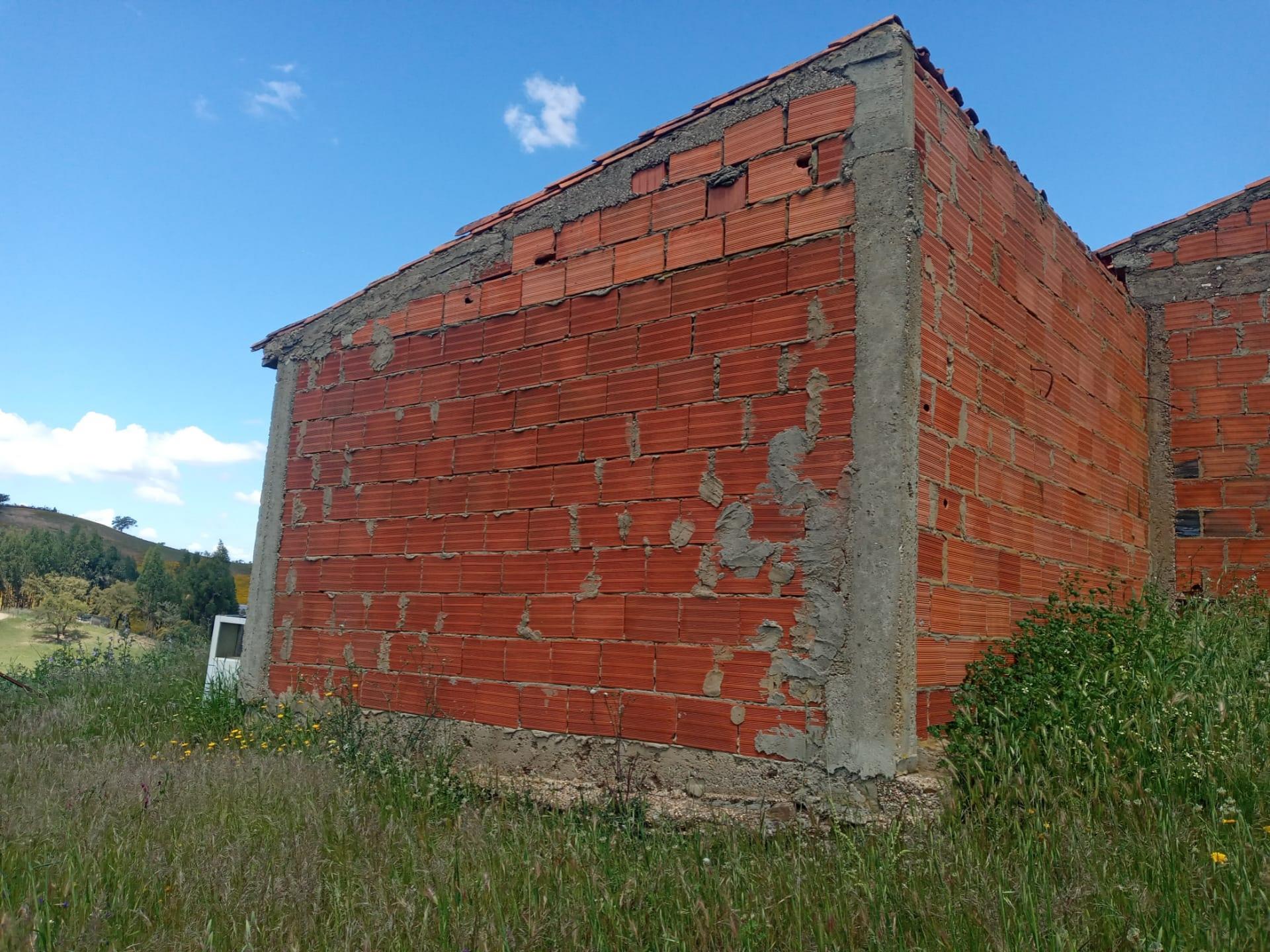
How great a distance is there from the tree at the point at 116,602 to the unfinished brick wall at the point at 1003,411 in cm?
1937

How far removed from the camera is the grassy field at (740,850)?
2840 millimetres

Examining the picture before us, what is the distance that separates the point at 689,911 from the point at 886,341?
101 inches

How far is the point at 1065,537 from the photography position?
18.8 feet

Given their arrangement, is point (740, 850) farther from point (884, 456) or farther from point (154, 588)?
point (154, 588)

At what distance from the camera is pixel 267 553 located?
7.09m

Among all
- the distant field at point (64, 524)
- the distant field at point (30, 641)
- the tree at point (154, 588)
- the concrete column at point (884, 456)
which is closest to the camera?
the concrete column at point (884, 456)

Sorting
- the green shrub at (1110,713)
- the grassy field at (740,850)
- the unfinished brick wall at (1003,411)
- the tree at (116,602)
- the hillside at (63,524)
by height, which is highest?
the hillside at (63,524)

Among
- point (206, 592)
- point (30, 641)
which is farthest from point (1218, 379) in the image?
point (206, 592)

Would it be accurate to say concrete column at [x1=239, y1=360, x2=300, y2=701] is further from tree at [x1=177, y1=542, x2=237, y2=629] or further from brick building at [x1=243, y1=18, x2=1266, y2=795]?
tree at [x1=177, y1=542, x2=237, y2=629]

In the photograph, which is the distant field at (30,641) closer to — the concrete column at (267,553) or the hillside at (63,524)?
the concrete column at (267,553)

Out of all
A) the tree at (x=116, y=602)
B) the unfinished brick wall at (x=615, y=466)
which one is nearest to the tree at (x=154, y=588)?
the tree at (x=116, y=602)

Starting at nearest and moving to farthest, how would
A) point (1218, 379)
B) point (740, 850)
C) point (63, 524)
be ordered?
point (740, 850), point (1218, 379), point (63, 524)

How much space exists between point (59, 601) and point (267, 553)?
13.5m

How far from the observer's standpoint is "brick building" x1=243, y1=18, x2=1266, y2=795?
4.28 m
